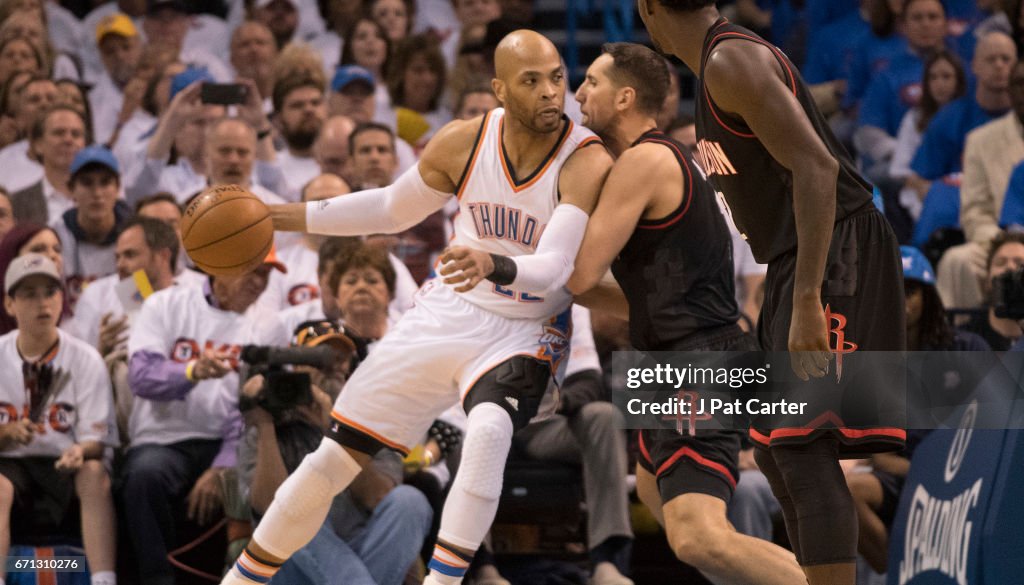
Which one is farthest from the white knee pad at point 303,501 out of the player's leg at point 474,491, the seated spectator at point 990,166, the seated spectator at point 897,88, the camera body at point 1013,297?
the seated spectator at point 897,88

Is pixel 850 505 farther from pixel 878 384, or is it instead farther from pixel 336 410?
pixel 336 410

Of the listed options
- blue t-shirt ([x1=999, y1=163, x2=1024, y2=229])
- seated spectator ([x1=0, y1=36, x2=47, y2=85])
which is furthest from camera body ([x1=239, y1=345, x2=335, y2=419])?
seated spectator ([x1=0, y1=36, x2=47, y2=85])

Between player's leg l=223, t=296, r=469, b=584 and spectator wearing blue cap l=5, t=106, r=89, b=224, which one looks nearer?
player's leg l=223, t=296, r=469, b=584

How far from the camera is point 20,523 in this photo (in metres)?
6.06

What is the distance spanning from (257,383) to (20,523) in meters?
1.28

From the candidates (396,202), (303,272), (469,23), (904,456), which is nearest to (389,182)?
(303,272)

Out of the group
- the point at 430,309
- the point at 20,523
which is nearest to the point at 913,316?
the point at 430,309

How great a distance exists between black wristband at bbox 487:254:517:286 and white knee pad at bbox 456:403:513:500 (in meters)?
0.50

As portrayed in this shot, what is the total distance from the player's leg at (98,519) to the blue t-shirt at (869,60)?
6135mm

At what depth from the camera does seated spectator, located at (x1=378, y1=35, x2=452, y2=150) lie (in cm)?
922

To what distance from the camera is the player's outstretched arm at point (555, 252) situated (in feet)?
13.5

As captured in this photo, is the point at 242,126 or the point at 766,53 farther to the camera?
the point at 242,126

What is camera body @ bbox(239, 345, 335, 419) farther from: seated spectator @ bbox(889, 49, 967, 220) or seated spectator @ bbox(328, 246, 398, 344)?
seated spectator @ bbox(889, 49, 967, 220)

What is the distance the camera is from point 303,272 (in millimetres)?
7375
